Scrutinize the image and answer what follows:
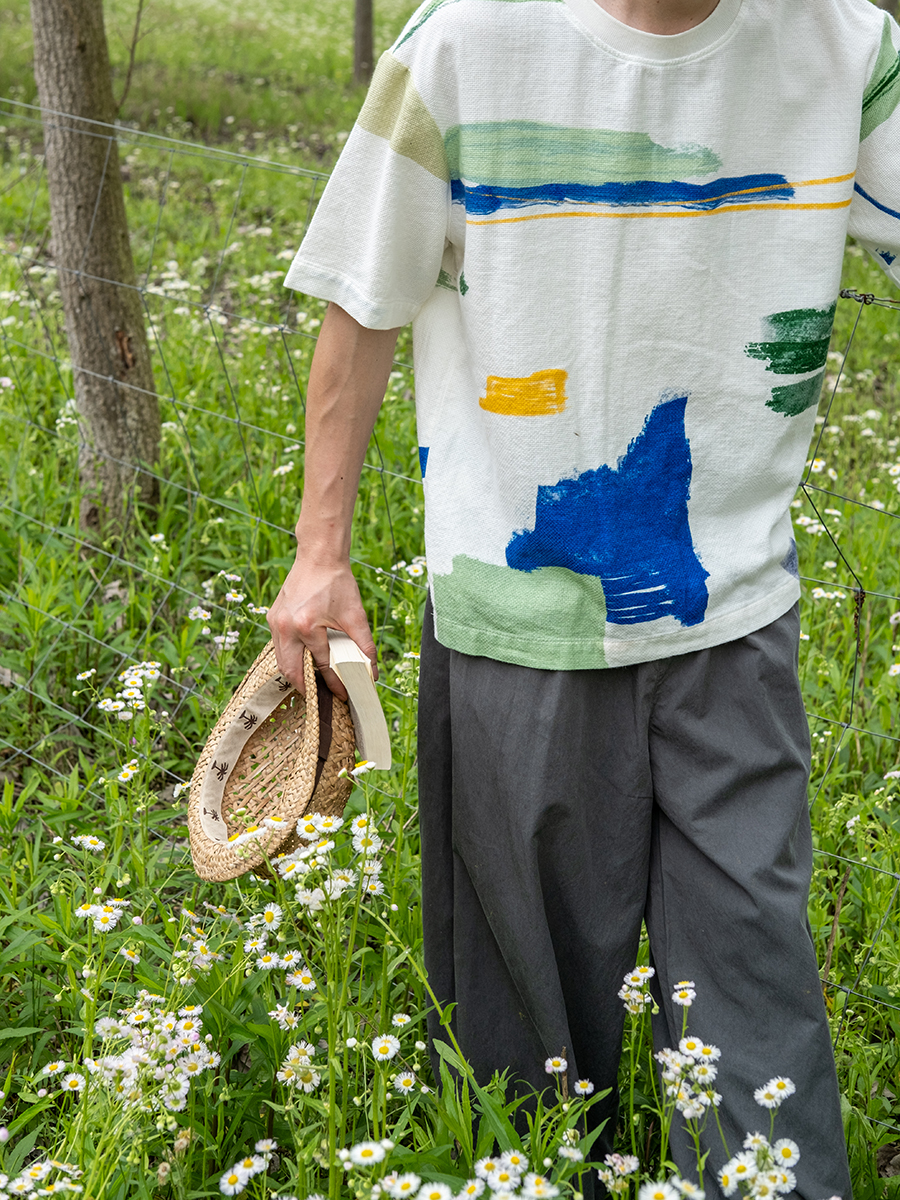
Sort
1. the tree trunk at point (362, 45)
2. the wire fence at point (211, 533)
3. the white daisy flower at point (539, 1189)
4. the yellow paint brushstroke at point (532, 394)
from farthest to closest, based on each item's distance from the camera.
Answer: the tree trunk at point (362, 45) < the wire fence at point (211, 533) < the yellow paint brushstroke at point (532, 394) < the white daisy flower at point (539, 1189)

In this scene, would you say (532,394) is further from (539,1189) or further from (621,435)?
(539,1189)

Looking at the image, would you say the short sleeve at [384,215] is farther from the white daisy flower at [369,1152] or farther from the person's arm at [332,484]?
the white daisy flower at [369,1152]

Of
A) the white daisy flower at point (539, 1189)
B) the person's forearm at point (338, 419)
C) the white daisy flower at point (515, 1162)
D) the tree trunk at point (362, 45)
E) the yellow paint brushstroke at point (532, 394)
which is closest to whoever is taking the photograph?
the white daisy flower at point (539, 1189)

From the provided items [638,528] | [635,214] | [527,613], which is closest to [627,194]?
[635,214]

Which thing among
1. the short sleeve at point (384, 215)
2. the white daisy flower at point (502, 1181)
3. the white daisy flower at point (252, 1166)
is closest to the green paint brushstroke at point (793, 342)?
the short sleeve at point (384, 215)

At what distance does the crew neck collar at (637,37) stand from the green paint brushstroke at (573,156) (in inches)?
3.0

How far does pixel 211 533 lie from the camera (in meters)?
3.24

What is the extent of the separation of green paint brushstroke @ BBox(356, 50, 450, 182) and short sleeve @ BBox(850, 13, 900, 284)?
1.56 feet

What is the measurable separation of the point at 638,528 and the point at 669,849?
0.40 meters

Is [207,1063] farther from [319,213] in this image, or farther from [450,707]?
[319,213]

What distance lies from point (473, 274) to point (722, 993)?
2.82ft

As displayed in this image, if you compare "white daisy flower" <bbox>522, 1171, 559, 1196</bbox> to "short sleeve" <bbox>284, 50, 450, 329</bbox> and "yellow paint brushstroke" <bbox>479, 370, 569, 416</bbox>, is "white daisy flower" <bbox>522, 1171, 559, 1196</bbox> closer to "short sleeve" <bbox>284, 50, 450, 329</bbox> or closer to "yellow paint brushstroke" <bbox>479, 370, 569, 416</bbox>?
"yellow paint brushstroke" <bbox>479, 370, 569, 416</bbox>

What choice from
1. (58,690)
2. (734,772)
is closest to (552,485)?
(734,772)

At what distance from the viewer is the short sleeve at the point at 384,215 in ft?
3.93
